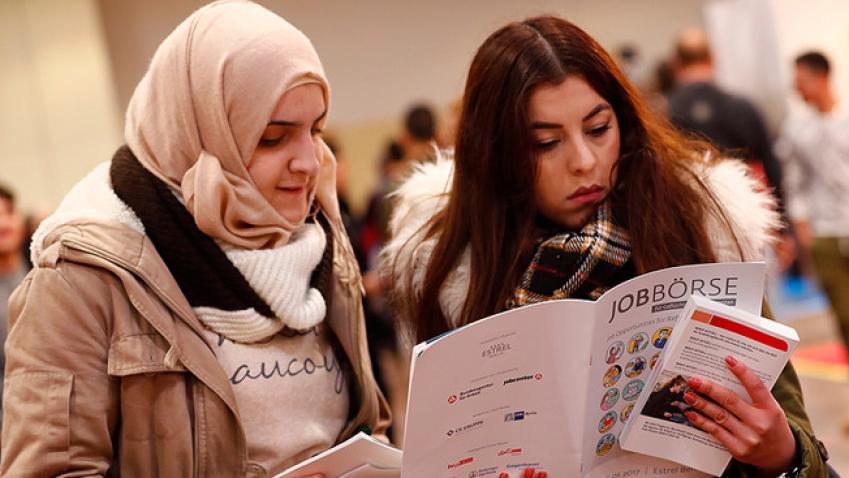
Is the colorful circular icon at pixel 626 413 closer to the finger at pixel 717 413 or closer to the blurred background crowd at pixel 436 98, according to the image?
the finger at pixel 717 413

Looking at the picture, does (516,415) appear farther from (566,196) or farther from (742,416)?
(566,196)

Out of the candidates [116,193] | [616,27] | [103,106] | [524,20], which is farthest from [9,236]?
[616,27]

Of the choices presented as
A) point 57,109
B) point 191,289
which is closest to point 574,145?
point 191,289

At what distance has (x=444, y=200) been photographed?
2189mm

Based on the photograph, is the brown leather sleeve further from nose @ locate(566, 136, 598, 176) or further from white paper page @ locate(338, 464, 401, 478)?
nose @ locate(566, 136, 598, 176)

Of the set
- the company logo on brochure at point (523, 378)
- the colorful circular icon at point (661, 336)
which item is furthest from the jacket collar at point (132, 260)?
the colorful circular icon at point (661, 336)

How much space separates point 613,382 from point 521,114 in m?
0.55

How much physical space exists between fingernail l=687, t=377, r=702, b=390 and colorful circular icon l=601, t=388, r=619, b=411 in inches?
4.8

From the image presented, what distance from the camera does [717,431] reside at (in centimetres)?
168

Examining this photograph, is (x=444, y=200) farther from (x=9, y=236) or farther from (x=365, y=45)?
(x=365, y=45)

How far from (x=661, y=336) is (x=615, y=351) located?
0.28ft

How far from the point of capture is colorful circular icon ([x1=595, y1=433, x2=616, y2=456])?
1720 mm

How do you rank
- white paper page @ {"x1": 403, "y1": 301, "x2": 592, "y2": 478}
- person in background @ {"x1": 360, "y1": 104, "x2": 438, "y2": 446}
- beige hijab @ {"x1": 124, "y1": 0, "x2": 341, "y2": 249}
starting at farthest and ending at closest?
person in background @ {"x1": 360, "y1": 104, "x2": 438, "y2": 446} < beige hijab @ {"x1": 124, "y1": 0, "x2": 341, "y2": 249} < white paper page @ {"x1": 403, "y1": 301, "x2": 592, "y2": 478}

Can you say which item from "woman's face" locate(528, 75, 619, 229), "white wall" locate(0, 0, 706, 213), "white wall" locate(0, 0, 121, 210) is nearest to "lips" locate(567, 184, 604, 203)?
"woman's face" locate(528, 75, 619, 229)
